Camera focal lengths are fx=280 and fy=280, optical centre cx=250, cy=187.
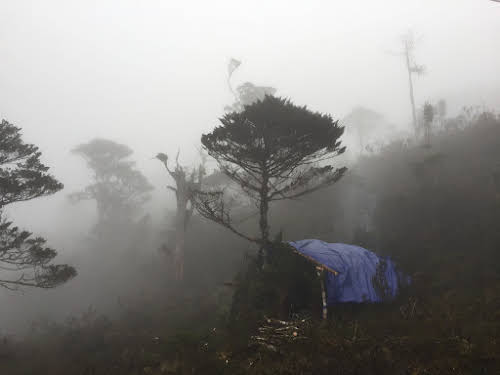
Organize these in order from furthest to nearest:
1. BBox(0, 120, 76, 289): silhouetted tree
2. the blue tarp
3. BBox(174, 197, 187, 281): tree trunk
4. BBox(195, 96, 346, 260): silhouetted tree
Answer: BBox(174, 197, 187, 281): tree trunk
BBox(0, 120, 76, 289): silhouetted tree
BBox(195, 96, 346, 260): silhouetted tree
the blue tarp

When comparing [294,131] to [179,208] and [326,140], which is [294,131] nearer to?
[326,140]

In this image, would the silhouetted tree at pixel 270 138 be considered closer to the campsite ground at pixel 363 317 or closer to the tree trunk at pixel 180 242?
the campsite ground at pixel 363 317

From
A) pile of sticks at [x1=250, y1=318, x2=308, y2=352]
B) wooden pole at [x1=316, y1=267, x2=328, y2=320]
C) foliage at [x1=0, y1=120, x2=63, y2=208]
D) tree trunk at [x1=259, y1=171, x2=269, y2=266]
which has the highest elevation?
foliage at [x1=0, y1=120, x2=63, y2=208]

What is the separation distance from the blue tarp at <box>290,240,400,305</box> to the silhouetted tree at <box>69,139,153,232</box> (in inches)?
1005

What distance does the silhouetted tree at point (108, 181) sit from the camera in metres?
30.1

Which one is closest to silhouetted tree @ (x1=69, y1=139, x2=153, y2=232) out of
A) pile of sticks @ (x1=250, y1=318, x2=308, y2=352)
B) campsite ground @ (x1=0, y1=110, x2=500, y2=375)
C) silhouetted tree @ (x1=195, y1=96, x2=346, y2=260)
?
campsite ground @ (x1=0, y1=110, x2=500, y2=375)

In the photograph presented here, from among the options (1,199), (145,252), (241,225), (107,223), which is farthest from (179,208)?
(107,223)

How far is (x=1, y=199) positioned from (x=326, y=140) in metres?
12.6

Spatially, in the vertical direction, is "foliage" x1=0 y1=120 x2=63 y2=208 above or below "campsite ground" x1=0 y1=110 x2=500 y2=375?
above

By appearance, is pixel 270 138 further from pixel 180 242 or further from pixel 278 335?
pixel 180 242

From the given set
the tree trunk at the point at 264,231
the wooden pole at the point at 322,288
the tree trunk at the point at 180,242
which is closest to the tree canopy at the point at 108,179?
the tree trunk at the point at 180,242

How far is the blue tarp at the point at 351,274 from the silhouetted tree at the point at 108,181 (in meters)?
25.5

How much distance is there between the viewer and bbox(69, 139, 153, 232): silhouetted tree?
3008 cm

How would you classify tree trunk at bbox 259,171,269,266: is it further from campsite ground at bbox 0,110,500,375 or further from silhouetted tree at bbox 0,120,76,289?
silhouetted tree at bbox 0,120,76,289
